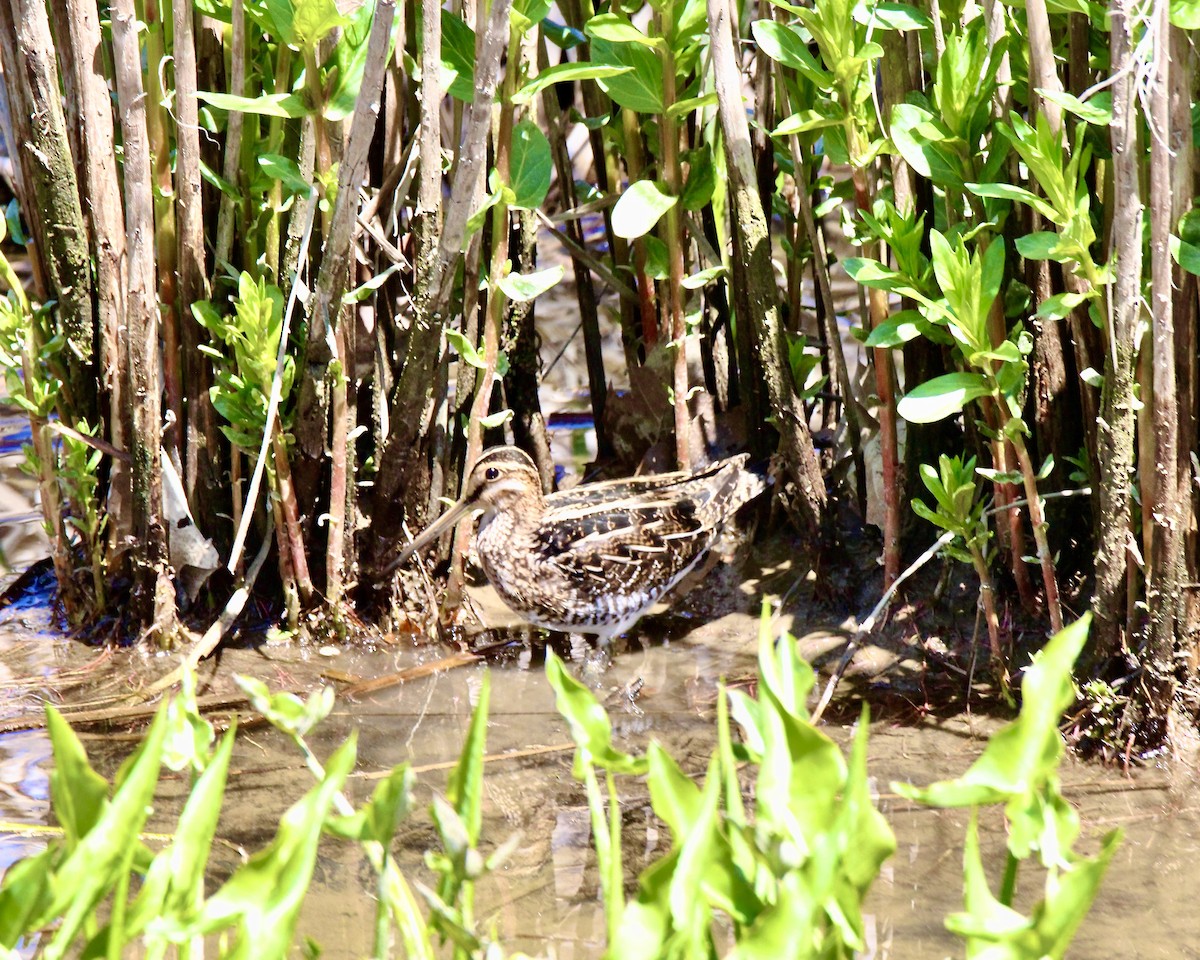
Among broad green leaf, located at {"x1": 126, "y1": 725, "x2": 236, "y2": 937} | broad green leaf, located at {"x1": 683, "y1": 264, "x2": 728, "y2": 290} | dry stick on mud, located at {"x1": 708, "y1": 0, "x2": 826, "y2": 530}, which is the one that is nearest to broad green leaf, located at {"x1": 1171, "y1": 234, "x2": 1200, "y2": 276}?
dry stick on mud, located at {"x1": 708, "y1": 0, "x2": 826, "y2": 530}

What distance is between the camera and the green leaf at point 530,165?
391 centimetres

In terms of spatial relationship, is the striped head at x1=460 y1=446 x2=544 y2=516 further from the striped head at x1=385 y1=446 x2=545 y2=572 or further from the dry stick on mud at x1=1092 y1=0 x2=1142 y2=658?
the dry stick on mud at x1=1092 y1=0 x2=1142 y2=658

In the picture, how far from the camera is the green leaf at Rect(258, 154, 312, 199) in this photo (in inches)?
143

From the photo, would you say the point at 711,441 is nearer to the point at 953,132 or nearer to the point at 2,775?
the point at 953,132

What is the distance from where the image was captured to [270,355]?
3.84 meters

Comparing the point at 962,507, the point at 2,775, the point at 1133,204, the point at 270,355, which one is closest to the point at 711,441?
the point at 962,507

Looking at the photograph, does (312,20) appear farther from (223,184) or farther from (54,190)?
(54,190)

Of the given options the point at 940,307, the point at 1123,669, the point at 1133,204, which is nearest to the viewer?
the point at 1133,204

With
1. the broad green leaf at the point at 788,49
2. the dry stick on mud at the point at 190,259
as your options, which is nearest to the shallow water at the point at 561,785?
the dry stick on mud at the point at 190,259

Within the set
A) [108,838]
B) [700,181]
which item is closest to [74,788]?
[108,838]

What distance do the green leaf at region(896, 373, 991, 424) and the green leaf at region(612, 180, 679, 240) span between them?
0.92 meters

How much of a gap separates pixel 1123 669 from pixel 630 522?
154 centimetres

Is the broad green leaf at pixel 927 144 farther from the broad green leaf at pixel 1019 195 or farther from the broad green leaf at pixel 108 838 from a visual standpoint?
the broad green leaf at pixel 108 838

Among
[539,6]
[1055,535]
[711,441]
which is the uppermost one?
[539,6]
